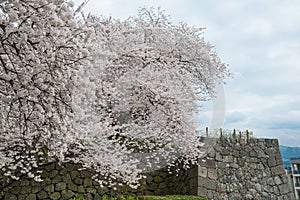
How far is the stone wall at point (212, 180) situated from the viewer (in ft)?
21.5

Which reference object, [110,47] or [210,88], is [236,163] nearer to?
[210,88]

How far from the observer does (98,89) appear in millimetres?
4426

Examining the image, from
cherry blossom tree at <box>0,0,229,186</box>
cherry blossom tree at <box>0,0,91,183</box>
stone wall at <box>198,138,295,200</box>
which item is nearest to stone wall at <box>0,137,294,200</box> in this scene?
stone wall at <box>198,138,295,200</box>

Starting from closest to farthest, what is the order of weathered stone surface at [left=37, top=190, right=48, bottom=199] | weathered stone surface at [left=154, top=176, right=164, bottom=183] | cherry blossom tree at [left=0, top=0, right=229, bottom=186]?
1. cherry blossom tree at [left=0, top=0, right=229, bottom=186]
2. weathered stone surface at [left=37, top=190, right=48, bottom=199]
3. weathered stone surface at [left=154, top=176, right=164, bottom=183]

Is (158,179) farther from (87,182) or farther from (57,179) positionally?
(57,179)

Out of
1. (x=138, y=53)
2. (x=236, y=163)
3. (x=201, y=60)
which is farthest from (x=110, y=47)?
(x=236, y=163)

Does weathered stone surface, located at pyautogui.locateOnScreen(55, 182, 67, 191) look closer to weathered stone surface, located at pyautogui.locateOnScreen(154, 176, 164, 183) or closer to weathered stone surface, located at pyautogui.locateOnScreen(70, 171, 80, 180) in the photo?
weathered stone surface, located at pyautogui.locateOnScreen(70, 171, 80, 180)

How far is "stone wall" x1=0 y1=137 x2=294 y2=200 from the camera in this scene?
→ 654 cm

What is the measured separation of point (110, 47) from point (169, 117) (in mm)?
1898

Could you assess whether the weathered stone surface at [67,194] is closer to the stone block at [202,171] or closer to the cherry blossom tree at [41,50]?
Result: the stone block at [202,171]

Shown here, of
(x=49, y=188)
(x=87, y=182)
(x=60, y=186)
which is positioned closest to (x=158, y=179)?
(x=87, y=182)

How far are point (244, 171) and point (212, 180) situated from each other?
39.4 inches

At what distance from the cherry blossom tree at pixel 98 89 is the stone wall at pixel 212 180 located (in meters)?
0.31

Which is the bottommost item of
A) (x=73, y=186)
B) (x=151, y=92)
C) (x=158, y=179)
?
(x=73, y=186)
